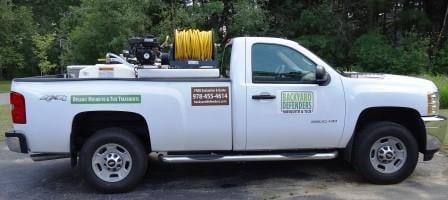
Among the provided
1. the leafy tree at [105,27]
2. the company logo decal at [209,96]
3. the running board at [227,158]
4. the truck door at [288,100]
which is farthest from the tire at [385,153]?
the leafy tree at [105,27]

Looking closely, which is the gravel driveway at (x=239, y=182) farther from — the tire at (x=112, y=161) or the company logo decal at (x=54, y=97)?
the company logo decal at (x=54, y=97)

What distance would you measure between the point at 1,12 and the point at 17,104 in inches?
1538

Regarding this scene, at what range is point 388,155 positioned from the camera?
22.9ft

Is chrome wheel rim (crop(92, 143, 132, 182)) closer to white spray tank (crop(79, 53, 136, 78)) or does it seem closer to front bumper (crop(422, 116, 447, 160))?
white spray tank (crop(79, 53, 136, 78))

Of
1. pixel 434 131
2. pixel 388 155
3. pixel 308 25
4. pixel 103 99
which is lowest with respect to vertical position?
pixel 388 155

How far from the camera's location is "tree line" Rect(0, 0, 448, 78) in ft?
77.5

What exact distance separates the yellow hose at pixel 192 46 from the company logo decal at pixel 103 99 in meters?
1.12

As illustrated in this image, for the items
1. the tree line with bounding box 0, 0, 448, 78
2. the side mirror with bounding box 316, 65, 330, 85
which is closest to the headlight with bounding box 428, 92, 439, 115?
the side mirror with bounding box 316, 65, 330, 85

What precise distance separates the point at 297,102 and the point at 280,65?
49cm

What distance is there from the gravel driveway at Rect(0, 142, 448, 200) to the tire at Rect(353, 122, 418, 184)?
14 centimetres

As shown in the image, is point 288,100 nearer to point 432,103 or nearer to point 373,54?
point 432,103

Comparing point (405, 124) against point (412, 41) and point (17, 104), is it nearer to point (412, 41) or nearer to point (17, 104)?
point (17, 104)

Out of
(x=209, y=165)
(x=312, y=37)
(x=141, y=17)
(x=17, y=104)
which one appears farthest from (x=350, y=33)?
(x=17, y=104)

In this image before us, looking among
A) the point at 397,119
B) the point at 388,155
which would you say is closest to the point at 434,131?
the point at 397,119
